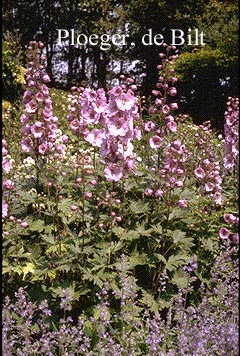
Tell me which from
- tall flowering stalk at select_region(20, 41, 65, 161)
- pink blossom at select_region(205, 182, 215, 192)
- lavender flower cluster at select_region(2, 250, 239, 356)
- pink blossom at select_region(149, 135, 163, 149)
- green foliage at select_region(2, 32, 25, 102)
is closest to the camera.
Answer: lavender flower cluster at select_region(2, 250, 239, 356)

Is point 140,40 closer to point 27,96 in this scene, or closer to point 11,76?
point 11,76

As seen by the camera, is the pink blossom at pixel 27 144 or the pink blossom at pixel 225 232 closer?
the pink blossom at pixel 225 232

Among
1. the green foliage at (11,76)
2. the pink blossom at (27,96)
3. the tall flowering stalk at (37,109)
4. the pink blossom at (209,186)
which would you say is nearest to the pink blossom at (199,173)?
the pink blossom at (209,186)

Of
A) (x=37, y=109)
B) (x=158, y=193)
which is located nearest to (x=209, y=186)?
(x=158, y=193)

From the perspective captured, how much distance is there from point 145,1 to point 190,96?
108 inches

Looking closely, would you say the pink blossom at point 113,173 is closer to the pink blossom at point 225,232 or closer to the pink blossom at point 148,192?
the pink blossom at point 148,192

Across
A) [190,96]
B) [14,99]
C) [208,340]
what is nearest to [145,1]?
[190,96]

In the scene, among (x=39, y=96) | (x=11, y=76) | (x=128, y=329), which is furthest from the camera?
(x=11, y=76)

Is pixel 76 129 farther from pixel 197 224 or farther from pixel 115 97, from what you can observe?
pixel 197 224

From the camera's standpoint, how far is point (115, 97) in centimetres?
308

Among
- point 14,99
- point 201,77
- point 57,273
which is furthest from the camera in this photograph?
point 201,77

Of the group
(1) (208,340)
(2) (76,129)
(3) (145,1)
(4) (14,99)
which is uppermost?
(3) (145,1)

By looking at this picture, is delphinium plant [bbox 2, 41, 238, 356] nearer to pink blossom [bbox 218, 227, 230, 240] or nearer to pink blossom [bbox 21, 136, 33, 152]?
pink blossom [bbox 21, 136, 33, 152]

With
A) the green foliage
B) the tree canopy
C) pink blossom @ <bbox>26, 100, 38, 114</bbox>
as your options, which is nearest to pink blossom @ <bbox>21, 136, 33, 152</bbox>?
pink blossom @ <bbox>26, 100, 38, 114</bbox>
